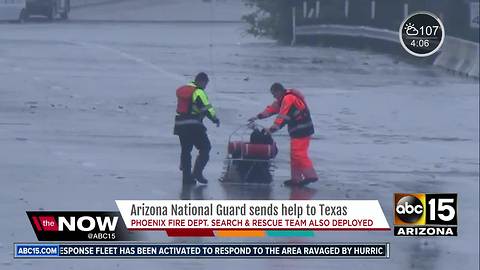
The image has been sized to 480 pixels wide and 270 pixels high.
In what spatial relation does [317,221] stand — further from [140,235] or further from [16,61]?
[16,61]

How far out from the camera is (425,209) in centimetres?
1059

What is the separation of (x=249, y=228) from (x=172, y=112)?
16.3 meters

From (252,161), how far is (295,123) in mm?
701

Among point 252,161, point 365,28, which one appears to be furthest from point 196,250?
point 365,28

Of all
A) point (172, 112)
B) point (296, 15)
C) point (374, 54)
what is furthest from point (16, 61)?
point (296, 15)

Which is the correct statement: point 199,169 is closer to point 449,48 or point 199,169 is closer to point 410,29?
point 410,29

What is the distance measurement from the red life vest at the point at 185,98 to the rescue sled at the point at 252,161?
1015 millimetres

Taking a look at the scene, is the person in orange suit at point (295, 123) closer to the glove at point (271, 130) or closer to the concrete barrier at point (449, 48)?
the glove at point (271, 130)

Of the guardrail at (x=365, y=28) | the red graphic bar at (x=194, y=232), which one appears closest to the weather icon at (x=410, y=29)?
the red graphic bar at (x=194, y=232)

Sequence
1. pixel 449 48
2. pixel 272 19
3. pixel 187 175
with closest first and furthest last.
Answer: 1. pixel 187 175
2. pixel 449 48
3. pixel 272 19

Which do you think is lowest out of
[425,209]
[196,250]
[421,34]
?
[196,250]

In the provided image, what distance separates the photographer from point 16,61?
2555 cm

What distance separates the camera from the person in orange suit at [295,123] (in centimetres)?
A: 1833

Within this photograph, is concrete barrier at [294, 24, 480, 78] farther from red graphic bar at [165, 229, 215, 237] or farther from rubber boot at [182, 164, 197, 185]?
red graphic bar at [165, 229, 215, 237]
